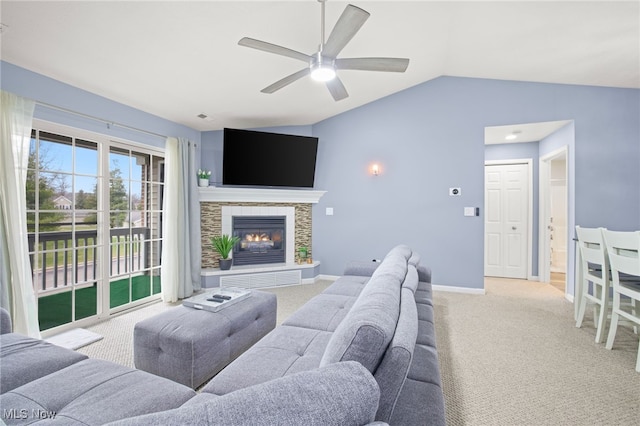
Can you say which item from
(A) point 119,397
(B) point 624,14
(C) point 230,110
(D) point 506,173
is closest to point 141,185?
(C) point 230,110

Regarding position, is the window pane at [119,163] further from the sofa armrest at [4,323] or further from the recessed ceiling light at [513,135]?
the recessed ceiling light at [513,135]

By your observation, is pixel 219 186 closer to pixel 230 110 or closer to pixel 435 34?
pixel 230 110

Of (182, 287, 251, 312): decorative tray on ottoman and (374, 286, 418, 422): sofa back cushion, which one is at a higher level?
(374, 286, 418, 422): sofa back cushion

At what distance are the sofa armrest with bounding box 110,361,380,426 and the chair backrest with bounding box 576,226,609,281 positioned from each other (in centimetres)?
300

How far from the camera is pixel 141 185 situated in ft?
12.4

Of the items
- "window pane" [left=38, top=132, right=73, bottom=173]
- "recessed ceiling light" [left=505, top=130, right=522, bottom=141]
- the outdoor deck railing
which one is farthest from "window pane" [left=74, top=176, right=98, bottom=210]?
"recessed ceiling light" [left=505, top=130, right=522, bottom=141]

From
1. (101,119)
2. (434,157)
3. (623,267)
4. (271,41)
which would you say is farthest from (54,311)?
(623,267)

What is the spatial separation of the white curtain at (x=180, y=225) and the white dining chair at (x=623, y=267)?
444 centimetres

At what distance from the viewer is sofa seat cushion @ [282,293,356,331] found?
197 centimetres

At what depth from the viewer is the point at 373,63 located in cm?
238

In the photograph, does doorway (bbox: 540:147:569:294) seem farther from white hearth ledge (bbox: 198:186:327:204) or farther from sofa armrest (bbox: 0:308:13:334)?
sofa armrest (bbox: 0:308:13:334)

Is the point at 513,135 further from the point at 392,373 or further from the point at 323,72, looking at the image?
the point at 392,373

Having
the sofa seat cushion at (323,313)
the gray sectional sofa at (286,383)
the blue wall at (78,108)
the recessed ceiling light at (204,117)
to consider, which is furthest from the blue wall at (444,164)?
the gray sectional sofa at (286,383)

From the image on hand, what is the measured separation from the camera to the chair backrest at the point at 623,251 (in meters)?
2.23
